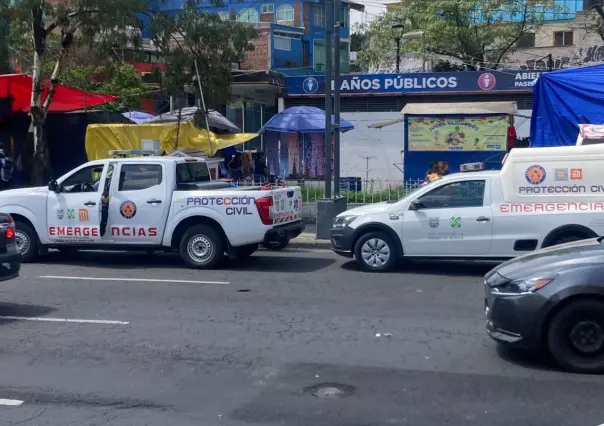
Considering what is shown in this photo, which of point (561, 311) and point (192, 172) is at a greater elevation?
point (192, 172)

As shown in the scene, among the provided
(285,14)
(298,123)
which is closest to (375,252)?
(298,123)

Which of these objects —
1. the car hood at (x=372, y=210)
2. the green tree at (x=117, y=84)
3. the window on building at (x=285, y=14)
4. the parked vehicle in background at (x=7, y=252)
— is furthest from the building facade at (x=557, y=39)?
the parked vehicle in background at (x=7, y=252)

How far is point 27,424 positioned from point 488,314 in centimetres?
405

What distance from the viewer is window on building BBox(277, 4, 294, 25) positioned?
54.9 meters

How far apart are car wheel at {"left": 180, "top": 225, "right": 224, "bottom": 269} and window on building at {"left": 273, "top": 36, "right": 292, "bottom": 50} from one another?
33.5 m

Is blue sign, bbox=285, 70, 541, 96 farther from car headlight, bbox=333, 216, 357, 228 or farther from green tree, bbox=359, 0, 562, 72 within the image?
car headlight, bbox=333, 216, 357, 228

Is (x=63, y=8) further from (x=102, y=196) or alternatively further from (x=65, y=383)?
(x=65, y=383)

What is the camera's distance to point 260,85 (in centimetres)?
2841

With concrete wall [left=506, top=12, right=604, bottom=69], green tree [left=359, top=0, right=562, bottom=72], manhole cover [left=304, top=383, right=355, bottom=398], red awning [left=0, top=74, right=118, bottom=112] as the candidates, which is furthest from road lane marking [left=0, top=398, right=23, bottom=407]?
green tree [left=359, top=0, right=562, bottom=72]

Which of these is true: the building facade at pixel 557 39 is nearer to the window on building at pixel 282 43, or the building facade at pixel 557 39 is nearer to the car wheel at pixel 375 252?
the window on building at pixel 282 43

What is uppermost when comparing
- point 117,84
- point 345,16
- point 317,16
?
point 345,16

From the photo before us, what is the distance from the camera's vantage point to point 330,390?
21.9ft

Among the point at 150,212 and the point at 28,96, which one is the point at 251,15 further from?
the point at 150,212

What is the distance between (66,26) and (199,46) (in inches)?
120
